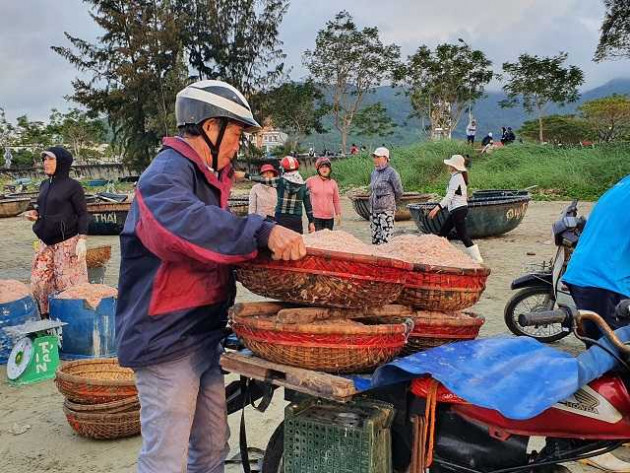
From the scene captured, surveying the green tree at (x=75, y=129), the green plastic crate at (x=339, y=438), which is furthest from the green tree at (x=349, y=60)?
the green plastic crate at (x=339, y=438)

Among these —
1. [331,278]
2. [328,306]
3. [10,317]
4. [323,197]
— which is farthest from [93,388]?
[323,197]

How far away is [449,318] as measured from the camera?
2586 millimetres

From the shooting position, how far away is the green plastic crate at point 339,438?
235 centimetres

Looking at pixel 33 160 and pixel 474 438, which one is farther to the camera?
pixel 33 160

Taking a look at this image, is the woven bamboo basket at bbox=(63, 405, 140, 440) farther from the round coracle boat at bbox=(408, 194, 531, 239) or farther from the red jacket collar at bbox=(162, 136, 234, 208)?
the round coracle boat at bbox=(408, 194, 531, 239)

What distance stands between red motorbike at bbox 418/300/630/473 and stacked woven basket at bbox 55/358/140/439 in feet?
7.62

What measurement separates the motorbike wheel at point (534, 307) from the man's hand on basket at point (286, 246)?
15.1 feet

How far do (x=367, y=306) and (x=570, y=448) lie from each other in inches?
35.5

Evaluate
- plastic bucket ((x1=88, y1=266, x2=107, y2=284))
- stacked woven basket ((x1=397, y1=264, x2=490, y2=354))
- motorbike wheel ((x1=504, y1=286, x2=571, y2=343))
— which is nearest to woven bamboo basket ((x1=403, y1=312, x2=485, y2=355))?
stacked woven basket ((x1=397, y1=264, x2=490, y2=354))

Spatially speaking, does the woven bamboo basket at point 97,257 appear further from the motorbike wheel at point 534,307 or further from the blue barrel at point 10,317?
the motorbike wheel at point 534,307

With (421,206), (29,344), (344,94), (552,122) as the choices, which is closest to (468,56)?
(344,94)

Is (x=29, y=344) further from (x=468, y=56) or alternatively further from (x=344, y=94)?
(x=344, y=94)

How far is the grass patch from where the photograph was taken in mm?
20594

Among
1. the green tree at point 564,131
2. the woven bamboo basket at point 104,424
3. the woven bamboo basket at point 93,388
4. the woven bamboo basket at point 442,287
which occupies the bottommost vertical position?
the woven bamboo basket at point 104,424
